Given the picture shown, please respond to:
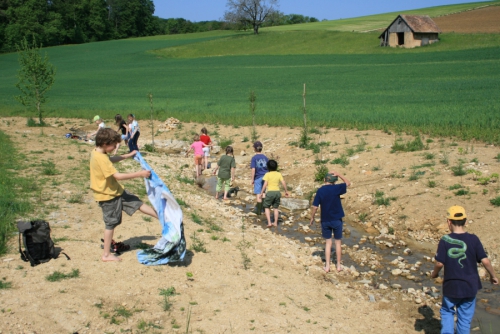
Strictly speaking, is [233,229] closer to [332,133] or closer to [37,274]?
[37,274]

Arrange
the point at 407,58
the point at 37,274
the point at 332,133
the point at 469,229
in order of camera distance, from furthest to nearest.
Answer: the point at 407,58, the point at 332,133, the point at 469,229, the point at 37,274

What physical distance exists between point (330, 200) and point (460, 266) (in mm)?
3112

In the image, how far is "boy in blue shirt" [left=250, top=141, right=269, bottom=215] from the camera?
1238 cm

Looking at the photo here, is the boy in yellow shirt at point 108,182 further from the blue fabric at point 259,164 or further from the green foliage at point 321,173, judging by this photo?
the green foliage at point 321,173

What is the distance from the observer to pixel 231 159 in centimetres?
1363

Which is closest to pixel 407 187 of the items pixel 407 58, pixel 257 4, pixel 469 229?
pixel 469 229

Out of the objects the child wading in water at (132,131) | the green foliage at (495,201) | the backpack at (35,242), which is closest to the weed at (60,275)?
the backpack at (35,242)

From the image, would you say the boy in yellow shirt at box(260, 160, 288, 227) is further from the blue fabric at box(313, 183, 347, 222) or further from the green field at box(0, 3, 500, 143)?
the green field at box(0, 3, 500, 143)

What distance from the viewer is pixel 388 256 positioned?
32.3 ft

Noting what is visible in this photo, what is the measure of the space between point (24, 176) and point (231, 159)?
Answer: 509 centimetres

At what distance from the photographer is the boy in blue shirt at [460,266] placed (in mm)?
5695

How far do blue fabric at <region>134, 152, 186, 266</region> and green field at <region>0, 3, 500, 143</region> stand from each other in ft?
37.8

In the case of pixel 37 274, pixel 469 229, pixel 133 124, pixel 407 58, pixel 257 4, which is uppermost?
pixel 257 4

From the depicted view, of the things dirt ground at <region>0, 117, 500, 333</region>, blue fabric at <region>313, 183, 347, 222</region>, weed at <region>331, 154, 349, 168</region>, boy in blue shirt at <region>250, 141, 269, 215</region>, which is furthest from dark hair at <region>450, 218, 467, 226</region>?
weed at <region>331, 154, 349, 168</region>
